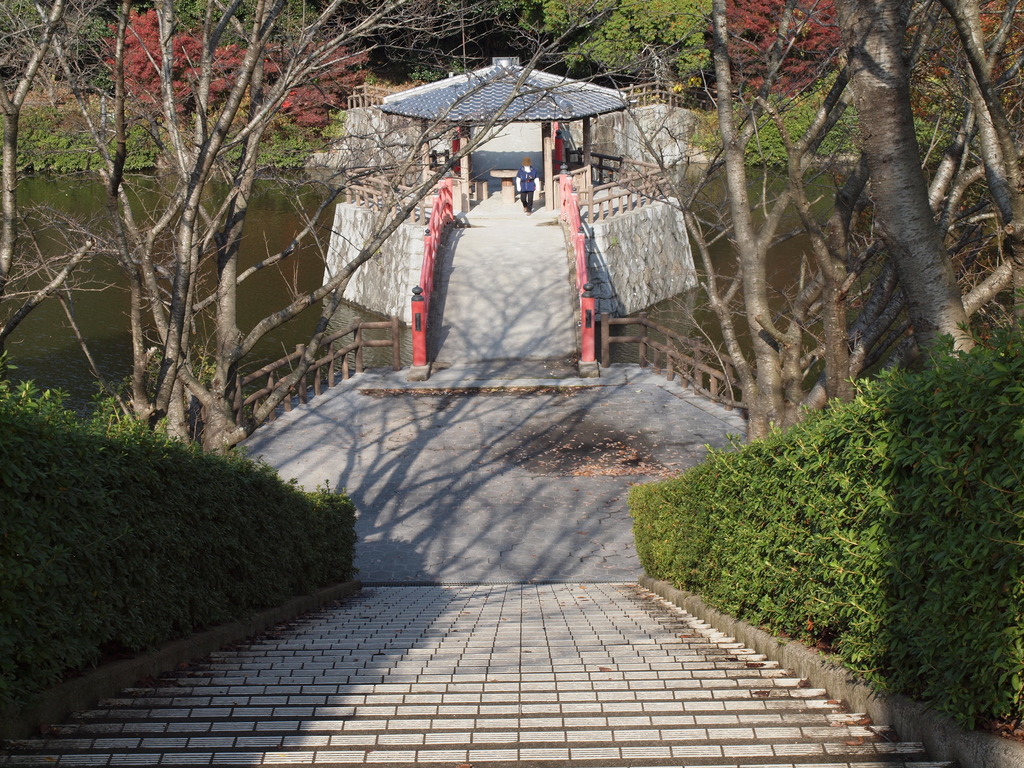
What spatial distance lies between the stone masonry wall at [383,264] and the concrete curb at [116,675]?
19346 millimetres

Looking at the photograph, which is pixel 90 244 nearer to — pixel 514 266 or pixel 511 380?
pixel 511 380

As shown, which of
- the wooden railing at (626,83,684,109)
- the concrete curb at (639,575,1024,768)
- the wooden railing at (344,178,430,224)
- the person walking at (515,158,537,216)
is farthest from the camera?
the person walking at (515,158,537,216)

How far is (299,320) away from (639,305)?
9539mm

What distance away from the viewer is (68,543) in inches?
171

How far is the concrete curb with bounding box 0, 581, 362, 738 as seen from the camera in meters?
3.84

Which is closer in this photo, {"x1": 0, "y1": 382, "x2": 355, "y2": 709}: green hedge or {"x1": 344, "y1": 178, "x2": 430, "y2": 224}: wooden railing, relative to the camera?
{"x1": 0, "y1": 382, "x2": 355, "y2": 709}: green hedge

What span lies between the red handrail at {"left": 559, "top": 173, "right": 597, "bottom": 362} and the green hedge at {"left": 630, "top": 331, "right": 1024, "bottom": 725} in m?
13.8

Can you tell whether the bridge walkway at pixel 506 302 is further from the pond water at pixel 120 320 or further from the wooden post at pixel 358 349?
the pond water at pixel 120 320

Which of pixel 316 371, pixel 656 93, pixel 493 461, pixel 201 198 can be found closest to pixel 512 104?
pixel 656 93

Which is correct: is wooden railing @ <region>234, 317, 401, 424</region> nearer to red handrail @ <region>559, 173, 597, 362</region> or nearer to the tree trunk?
red handrail @ <region>559, 173, 597, 362</region>

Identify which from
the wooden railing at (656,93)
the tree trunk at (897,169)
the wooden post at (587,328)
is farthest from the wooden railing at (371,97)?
the tree trunk at (897,169)

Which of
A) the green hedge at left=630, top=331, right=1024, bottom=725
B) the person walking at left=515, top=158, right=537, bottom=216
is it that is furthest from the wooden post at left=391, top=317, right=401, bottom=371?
the green hedge at left=630, top=331, right=1024, bottom=725

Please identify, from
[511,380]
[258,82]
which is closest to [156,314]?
[258,82]

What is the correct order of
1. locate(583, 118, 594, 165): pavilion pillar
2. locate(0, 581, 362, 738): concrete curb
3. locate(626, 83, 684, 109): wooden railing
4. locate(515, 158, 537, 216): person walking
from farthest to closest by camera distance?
locate(583, 118, 594, 165): pavilion pillar
locate(515, 158, 537, 216): person walking
locate(626, 83, 684, 109): wooden railing
locate(0, 581, 362, 738): concrete curb
